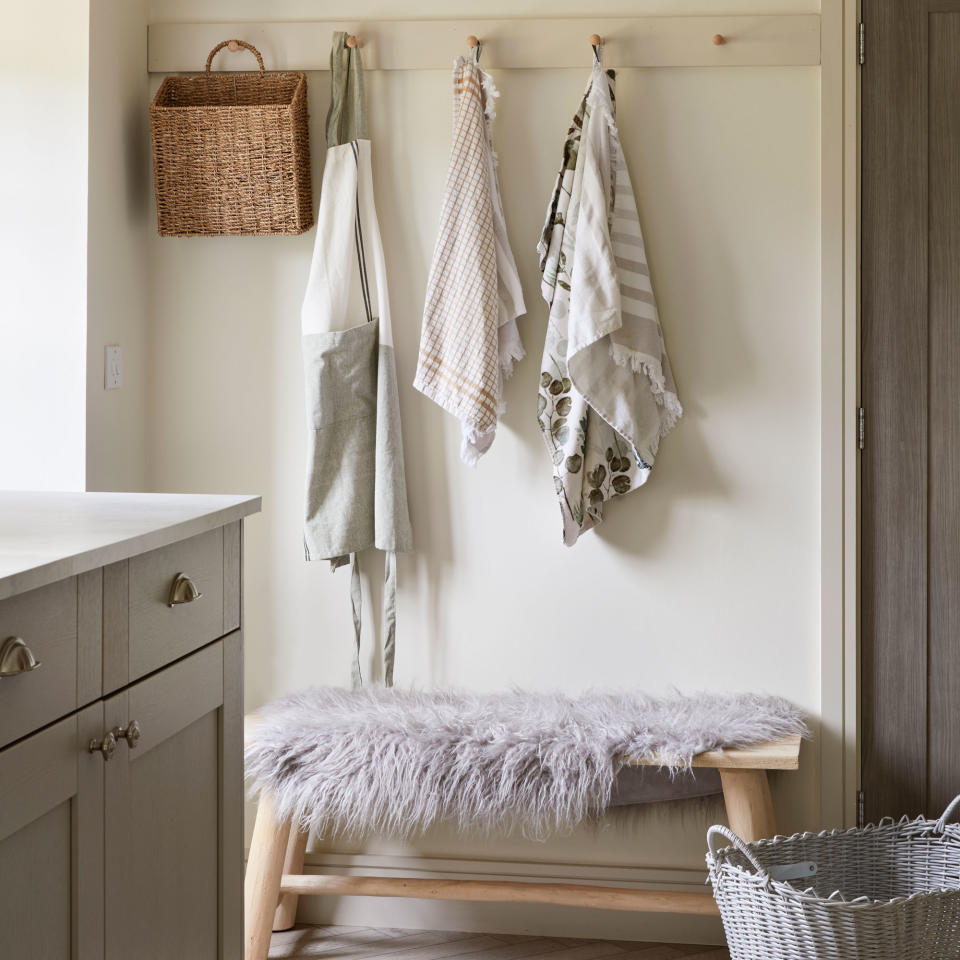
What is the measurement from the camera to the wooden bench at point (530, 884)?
201 cm

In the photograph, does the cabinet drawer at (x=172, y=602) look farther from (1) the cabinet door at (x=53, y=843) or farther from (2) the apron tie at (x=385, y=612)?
(2) the apron tie at (x=385, y=612)

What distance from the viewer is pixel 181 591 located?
52.5 inches

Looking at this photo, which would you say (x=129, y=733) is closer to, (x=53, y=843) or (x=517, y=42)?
(x=53, y=843)

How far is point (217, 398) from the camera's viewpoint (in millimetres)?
2400

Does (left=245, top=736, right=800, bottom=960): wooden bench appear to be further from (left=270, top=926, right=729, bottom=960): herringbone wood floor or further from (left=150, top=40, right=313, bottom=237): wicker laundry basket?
(left=150, top=40, right=313, bottom=237): wicker laundry basket

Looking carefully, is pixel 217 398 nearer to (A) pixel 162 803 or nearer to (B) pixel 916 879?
(A) pixel 162 803

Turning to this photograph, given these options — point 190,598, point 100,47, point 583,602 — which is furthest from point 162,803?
point 100,47

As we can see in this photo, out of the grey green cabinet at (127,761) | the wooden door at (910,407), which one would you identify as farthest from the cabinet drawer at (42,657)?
the wooden door at (910,407)

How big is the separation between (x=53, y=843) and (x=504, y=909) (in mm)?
1456

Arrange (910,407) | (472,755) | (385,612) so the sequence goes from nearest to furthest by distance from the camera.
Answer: (472,755) < (910,407) < (385,612)

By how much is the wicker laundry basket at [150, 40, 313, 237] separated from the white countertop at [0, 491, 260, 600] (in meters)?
0.84

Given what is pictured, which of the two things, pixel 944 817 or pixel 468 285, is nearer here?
pixel 944 817

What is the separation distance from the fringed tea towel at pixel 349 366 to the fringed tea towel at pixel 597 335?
0.35 metres

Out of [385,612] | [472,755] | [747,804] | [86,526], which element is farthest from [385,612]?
[86,526]
